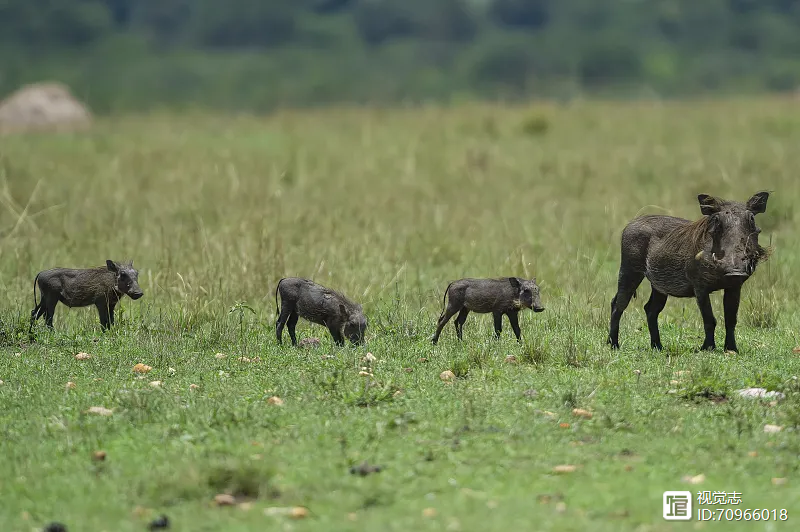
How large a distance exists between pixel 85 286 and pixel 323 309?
224 centimetres

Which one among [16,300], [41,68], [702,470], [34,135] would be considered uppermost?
[41,68]

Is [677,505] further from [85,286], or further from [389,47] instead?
[389,47]

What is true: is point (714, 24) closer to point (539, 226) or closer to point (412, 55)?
point (412, 55)

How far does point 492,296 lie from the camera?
9992 millimetres

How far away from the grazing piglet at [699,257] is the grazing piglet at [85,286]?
13.6ft

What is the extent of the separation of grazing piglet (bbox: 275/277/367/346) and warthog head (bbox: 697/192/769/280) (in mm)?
2725

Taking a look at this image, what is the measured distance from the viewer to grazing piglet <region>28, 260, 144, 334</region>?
34.9 ft

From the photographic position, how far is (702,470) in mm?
6754

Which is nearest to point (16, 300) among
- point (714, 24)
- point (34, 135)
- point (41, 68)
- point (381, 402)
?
point (381, 402)

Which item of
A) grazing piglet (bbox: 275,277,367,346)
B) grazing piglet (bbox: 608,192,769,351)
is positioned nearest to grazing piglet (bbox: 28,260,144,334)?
grazing piglet (bbox: 275,277,367,346)

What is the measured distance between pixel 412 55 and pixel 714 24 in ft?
88.7

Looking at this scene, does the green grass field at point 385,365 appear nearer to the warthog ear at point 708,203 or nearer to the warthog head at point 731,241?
the warthog head at point 731,241

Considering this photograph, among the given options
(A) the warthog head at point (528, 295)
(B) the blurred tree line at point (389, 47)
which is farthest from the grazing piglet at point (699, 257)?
(B) the blurred tree line at point (389, 47)

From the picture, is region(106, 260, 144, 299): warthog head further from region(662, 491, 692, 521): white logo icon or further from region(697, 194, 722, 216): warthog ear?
region(662, 491, 692, 521): white logo icon
